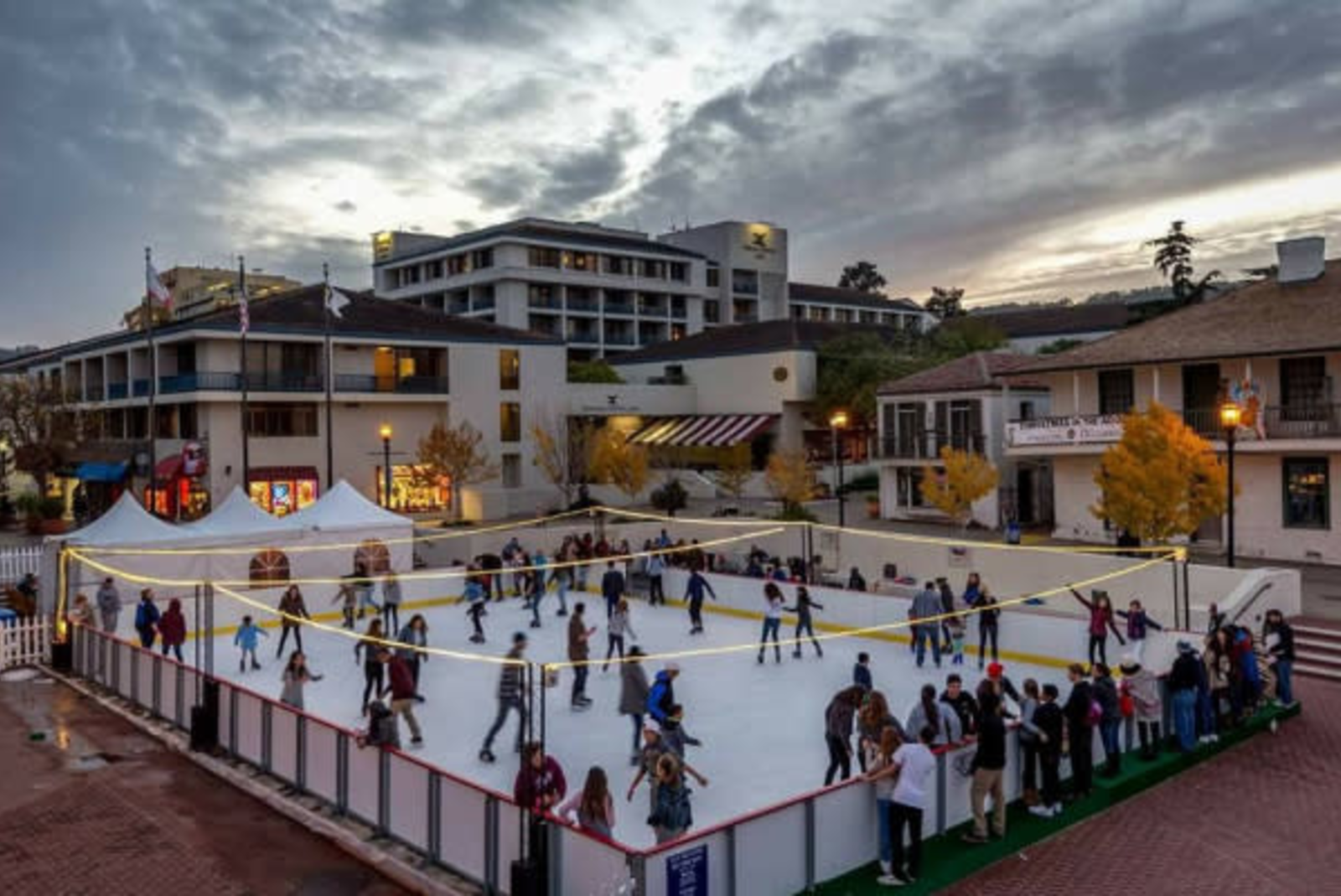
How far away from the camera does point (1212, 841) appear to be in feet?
35.9

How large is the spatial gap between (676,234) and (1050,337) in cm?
3167

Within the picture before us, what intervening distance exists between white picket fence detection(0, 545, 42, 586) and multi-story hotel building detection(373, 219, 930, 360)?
44.3 metres

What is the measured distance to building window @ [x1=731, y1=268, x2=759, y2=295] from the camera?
84.3 meters

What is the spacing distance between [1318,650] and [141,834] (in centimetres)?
1888

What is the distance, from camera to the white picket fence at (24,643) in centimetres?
2034

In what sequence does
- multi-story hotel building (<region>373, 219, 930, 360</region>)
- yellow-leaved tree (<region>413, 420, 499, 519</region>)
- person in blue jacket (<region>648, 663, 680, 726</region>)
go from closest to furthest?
1. person in blue jacket (<region>648, 663, 680, 726</region>)
2. yellow-leaved tree (<region>413, 420, 499, 519</region>)
3. multi-story hotel building (<region>373, 219, 930, 360</region>)

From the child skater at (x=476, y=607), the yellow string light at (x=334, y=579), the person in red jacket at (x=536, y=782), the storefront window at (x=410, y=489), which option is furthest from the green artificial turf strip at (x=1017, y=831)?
the storefront window at (x=410, y=489)

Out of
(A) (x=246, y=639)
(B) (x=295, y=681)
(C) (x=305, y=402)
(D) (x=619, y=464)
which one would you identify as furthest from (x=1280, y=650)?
(C) (x=305, y=402)

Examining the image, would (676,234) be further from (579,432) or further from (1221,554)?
(1221,554)

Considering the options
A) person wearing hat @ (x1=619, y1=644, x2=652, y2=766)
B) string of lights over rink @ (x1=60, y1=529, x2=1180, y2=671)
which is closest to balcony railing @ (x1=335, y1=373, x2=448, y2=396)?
string of lights over rink @ (x1=60, y1=529, x2=1180, y2=671)

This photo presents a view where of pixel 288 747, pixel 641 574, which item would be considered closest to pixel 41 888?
pixel 288 747

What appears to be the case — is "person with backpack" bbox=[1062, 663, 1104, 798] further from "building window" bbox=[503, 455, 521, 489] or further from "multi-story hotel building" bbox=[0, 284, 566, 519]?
"building window" bbox=[503, 455, 521, 489]

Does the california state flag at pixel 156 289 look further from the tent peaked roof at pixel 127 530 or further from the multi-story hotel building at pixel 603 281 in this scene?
the multi-story hotel building at pixel 603 281

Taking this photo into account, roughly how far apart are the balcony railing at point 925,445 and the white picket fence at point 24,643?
29283mm
